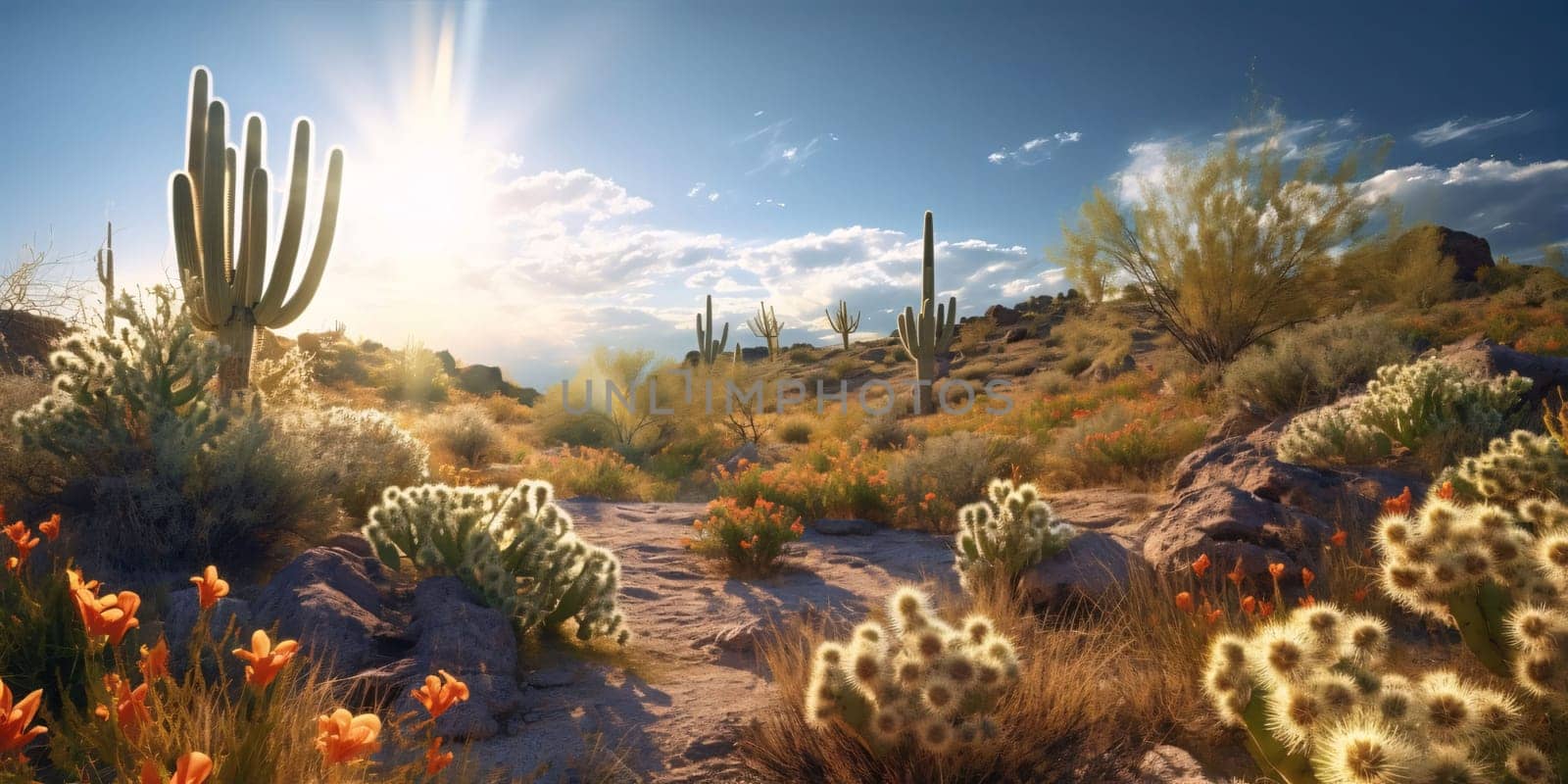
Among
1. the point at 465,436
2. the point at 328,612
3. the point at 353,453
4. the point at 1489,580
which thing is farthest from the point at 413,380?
the point at 1489,580

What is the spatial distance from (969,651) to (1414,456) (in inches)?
273

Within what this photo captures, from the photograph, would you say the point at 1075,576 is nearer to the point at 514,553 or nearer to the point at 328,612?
the point at 514,553

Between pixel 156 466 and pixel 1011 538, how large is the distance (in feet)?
19.7

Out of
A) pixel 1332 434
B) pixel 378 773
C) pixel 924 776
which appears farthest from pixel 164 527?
pixel 1332 434

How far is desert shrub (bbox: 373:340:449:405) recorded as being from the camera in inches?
1019

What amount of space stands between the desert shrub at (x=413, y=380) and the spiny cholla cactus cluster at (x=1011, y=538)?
22827 millimetres

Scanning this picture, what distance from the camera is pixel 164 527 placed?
17.7 feet

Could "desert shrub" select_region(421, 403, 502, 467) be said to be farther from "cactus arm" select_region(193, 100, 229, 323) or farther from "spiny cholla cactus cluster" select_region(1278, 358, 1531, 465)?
"spiny cholla cactus cluster" select_region(1278, 358, 1531, 465)

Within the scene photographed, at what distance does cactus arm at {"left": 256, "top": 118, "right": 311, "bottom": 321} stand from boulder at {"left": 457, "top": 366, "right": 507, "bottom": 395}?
20625mm

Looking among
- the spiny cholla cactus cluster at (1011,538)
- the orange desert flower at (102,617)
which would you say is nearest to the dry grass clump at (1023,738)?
the spiny cholla cactus cluster at (1011,538)

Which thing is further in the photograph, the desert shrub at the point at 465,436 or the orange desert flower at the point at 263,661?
the desert shrub at the point at 465,436

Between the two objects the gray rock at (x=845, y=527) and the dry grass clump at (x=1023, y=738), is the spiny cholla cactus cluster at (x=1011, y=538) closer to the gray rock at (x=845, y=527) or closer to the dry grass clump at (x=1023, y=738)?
the dry grass clump at (x=1023, y=738)

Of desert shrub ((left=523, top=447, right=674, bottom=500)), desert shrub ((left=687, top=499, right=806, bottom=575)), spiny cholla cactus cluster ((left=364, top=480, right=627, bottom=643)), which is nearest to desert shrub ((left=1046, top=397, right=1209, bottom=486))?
desert shrub ((left=687, top=499, right=806, bottom=575))

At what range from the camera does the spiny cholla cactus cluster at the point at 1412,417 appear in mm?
7324
